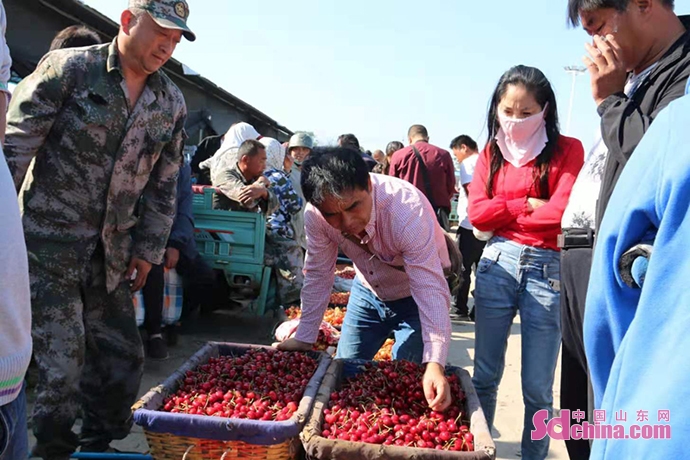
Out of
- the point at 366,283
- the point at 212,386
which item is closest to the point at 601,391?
the point at 212,386

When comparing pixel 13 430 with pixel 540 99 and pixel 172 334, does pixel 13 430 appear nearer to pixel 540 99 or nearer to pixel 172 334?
pixel 540 99

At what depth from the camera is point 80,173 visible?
225 centimetres

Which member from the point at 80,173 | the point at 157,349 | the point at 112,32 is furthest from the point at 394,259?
the point at 112,32

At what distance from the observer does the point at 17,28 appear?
502cm

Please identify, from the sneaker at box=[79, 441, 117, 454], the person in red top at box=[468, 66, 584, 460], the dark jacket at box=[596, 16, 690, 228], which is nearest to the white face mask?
the person in red top at box=[468, 66, 584, 460]

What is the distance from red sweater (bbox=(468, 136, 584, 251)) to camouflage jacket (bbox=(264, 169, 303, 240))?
275cm

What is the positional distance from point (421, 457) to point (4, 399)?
1.11 metres

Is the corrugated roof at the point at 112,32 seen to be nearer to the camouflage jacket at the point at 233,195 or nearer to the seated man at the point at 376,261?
the camouflage jacket at the point at 233,195

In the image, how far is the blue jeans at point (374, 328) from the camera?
8.63 feet

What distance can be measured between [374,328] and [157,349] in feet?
7.36

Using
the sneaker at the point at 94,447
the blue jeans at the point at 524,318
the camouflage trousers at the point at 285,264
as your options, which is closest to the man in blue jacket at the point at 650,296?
the blue jeans at the point at 524,318

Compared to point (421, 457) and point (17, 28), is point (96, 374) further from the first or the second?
point (17, 28)

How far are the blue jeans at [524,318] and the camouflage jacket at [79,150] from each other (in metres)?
1.66

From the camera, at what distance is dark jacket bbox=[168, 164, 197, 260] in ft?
13.8
